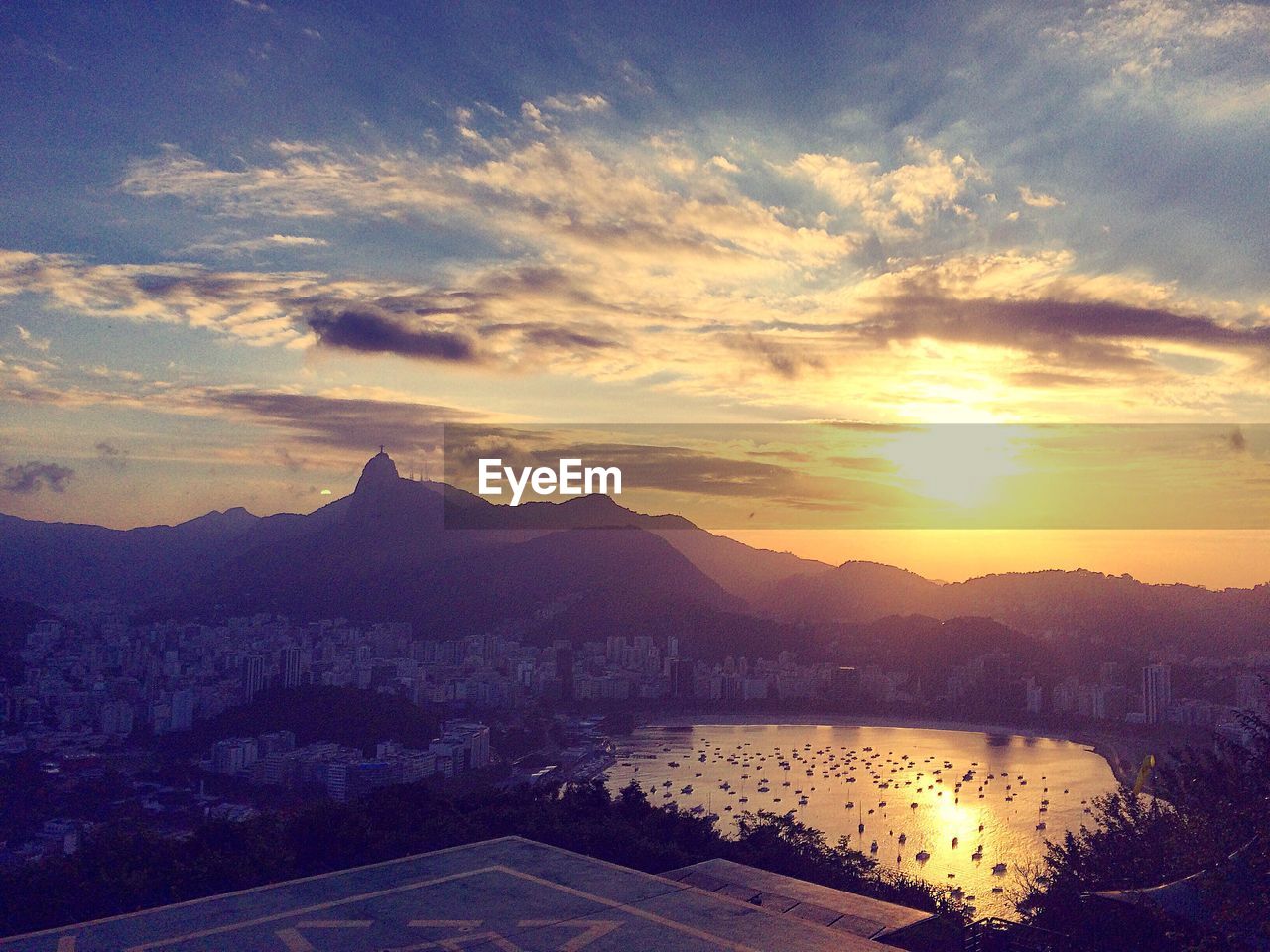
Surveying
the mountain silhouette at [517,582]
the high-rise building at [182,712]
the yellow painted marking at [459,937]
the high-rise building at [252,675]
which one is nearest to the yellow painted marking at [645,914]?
the yellow painted marking at [459,937]

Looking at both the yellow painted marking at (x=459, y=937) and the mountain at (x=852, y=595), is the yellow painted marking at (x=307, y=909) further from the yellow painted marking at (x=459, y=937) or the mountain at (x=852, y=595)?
the mountain at (x=852, y=595)

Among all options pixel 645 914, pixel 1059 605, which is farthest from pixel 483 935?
pixel 1059 605

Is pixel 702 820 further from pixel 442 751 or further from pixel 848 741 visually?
pixel 848 741

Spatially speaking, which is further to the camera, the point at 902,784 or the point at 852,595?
the point at 852,595

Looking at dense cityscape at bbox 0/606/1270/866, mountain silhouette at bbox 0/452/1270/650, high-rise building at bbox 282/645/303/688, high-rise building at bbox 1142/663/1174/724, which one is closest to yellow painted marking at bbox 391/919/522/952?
dense cityscape at bbox 0/606/1270/866

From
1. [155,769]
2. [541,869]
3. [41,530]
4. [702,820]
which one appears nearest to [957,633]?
[155,769]

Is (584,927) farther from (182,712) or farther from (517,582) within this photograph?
(517,582)

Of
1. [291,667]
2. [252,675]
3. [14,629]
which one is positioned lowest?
[252,675]
